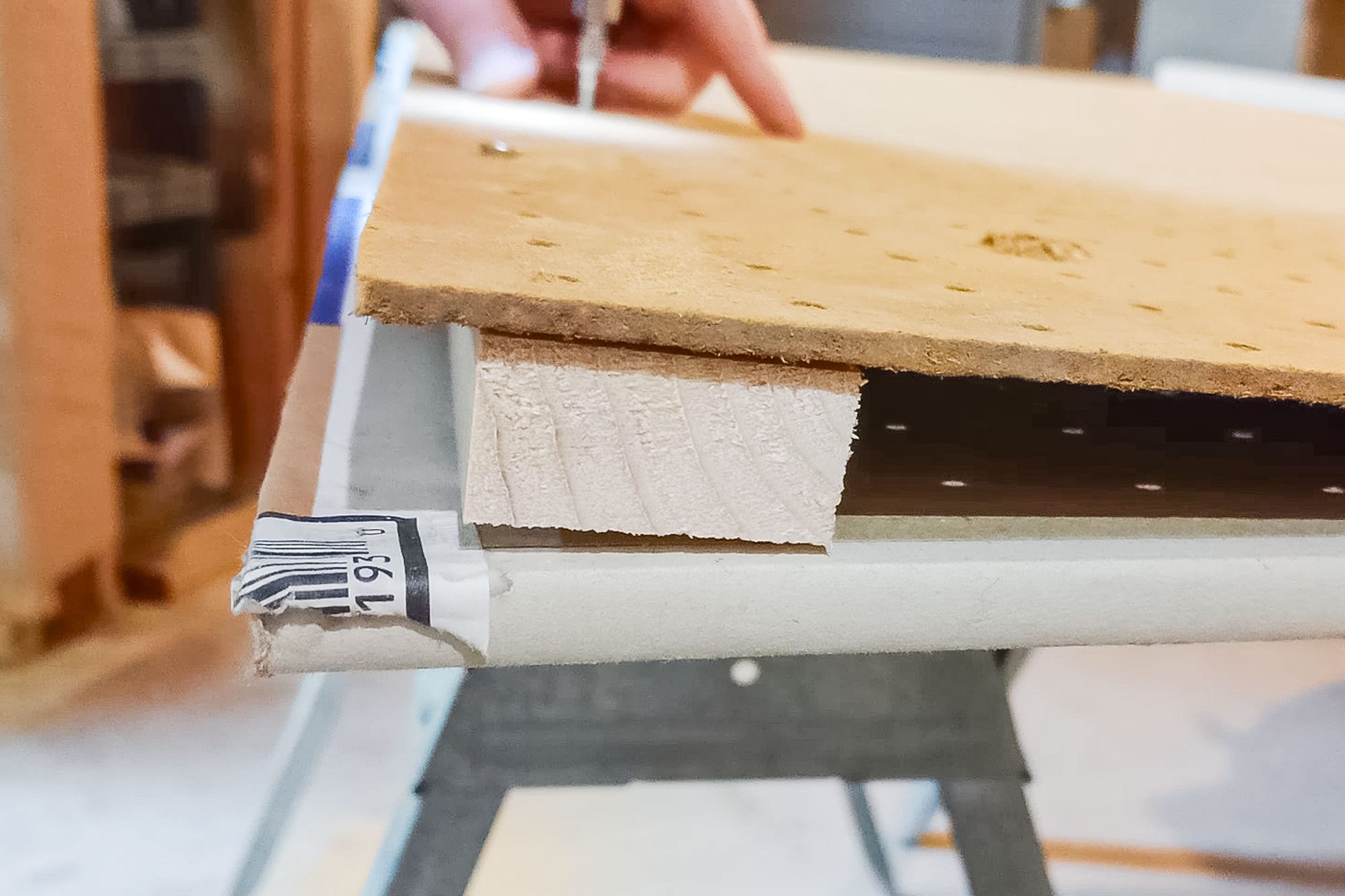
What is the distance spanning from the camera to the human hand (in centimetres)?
74

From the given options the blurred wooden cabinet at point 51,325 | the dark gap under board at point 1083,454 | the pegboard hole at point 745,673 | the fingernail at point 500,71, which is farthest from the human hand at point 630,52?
the blurred wooden cabinet at point 51,325

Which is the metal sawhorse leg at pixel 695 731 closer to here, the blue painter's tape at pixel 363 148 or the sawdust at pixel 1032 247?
the sawdust at pixel 1032 247

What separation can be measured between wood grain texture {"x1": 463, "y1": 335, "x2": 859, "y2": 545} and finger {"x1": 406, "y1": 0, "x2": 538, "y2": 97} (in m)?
0.50

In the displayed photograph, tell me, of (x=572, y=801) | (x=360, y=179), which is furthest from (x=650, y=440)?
(x=572, y=801)

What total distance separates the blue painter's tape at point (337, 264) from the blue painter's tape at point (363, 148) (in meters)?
0.12

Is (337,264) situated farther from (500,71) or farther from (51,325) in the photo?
(51,325)

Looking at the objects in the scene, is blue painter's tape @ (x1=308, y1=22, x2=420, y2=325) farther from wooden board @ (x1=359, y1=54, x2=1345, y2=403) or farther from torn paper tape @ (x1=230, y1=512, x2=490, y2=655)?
torn paper tape @ (x1=230, y1=512, x2=490, y2=655)

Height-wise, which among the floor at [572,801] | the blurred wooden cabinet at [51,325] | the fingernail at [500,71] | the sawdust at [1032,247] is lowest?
the floor at [572,801]

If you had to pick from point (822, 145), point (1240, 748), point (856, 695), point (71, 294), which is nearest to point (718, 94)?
point (822, 145)

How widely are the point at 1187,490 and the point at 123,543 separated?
63.4 inches

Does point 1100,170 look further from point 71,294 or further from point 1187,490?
point 71,294

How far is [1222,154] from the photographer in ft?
2.97

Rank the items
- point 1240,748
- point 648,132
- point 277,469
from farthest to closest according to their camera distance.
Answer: point 1240,748, point 648,132, point 277,469

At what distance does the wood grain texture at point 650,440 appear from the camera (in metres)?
0.32
